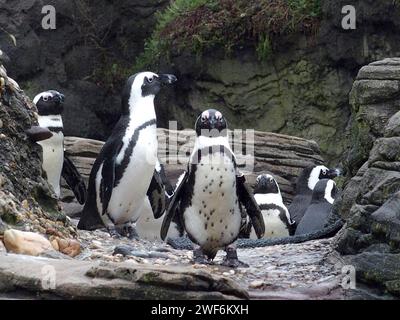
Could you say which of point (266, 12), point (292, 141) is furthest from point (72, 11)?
point (292, 141)

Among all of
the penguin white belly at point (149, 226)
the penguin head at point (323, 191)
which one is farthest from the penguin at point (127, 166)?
the penguin head at point (323, 191)

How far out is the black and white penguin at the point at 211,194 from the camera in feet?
16.1

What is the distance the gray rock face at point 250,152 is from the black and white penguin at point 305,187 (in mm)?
305

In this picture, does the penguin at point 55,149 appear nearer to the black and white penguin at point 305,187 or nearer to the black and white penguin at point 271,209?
the black and white penguin at point 271,209

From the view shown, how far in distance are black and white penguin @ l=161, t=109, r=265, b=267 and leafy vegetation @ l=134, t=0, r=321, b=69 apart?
5738 millimetres

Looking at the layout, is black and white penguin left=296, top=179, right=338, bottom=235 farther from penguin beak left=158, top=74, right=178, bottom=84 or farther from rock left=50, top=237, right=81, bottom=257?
rock left=50, top=237, right=81, bottom=257

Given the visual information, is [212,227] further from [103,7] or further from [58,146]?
[103,7]

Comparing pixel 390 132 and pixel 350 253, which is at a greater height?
pixel 390 132

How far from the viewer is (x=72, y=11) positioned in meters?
11.7

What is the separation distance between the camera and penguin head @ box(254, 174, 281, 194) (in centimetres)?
803

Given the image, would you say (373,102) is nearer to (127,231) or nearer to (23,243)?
(127,231)

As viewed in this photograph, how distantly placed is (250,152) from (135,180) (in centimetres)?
254

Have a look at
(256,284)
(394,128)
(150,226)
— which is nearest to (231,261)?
(256,284)

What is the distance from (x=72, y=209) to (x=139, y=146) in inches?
77.6
